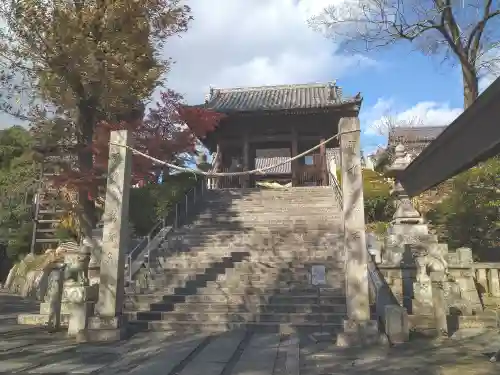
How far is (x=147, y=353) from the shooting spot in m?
5.52

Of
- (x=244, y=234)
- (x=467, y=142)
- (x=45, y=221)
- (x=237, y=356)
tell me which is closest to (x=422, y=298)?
(x=237, y=356)

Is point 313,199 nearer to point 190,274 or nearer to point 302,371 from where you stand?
point 190,274

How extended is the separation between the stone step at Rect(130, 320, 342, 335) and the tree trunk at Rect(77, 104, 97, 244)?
175 inches

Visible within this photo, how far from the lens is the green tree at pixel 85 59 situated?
1041 centimetres

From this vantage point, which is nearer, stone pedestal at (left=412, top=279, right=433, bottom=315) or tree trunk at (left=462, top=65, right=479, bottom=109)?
stone pedestal at (left=412, top=279, right=433, bottom=315)

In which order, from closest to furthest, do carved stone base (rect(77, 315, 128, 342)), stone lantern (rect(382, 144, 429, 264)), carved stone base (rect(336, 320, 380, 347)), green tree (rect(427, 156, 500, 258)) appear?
1. carved stone base (rect(336, 320, 380, 347))
2. carved stone base (rect(77, 315, 128, 342))
3. stone lantern (rect(382, 144, 429, 264))
4. green tree (rect(427, 156, 500, 258))

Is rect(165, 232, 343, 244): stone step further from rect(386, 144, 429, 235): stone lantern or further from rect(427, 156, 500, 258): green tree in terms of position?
rect(427, 156, 500, 258): green tree

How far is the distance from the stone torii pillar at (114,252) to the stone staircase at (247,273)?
3.44ft

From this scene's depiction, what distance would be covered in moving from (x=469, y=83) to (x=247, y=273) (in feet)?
40.5

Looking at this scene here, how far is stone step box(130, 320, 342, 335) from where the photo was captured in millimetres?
7121

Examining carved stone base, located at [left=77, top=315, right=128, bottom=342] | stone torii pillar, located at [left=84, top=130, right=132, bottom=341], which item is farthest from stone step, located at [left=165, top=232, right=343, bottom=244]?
carved stone base, located at [left=77, top=315, right=128, bottom=342]

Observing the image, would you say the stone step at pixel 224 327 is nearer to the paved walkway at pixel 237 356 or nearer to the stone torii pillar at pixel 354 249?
the paved walkway at pixel 237 356

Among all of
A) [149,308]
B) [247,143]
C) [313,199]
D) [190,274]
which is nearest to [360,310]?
[149,308]

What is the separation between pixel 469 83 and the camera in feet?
51.1
